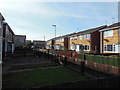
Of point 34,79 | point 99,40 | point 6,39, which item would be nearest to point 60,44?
point 99,40

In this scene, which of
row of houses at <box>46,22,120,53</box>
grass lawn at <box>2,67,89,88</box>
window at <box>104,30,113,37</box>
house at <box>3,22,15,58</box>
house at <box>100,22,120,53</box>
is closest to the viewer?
grass lawn at <box>2,67,89,88</box>

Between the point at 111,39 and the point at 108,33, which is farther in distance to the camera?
the point at 108,33

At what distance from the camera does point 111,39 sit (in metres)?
22.7

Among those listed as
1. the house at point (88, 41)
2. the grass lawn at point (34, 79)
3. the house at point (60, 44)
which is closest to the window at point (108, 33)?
the house at point (88, 41)

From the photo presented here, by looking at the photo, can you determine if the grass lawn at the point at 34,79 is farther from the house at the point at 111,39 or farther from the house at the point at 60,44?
the house at the point at 60,44

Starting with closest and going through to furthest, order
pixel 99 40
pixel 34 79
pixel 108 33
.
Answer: pixel 34 79
pixel 108 33
pixel 99 40

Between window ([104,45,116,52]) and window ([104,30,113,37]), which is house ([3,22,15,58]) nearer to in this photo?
window ([104,45,116,52])

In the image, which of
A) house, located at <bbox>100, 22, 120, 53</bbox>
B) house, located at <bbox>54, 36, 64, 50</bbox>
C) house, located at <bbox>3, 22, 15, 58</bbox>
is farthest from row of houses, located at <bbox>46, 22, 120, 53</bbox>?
house, located at <bbox>3, 22, 15, 58</bbox>

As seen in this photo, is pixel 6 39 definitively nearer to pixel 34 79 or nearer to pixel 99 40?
pixel 34 79

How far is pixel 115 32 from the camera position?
21.9 m

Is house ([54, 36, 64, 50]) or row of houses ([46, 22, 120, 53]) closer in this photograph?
row of houses ([46, 22, 120, 53])

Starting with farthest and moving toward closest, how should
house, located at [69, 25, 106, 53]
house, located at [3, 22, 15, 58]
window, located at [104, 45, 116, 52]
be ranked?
house, located at [69, 25, 106, 53] < window, located at [104, 45, 116, 52] < house, located at [3, 22, 15, 58]

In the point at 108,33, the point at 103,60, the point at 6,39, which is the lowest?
the point at 103,60

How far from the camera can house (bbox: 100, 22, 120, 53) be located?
2120cm
